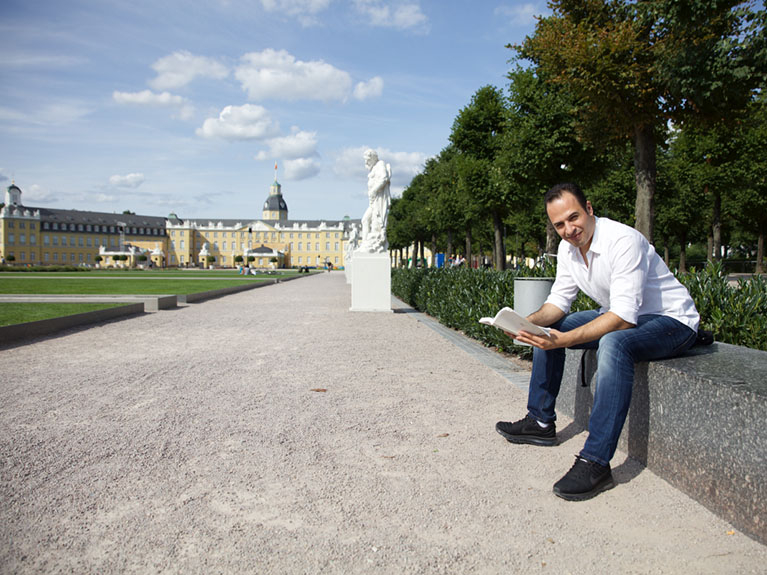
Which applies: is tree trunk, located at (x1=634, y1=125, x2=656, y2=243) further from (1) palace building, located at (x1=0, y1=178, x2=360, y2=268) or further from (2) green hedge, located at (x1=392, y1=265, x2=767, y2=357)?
(1) palace building, located at (x1=0, y1=178, x2=360, y2=268)

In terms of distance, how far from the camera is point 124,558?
2.00 m

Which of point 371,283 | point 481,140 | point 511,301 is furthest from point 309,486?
point 481,140

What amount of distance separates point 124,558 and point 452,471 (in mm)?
1556

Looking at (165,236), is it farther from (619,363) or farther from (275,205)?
(619,363)

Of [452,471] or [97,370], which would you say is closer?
[452,471]

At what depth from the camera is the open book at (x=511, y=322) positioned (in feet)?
8.63

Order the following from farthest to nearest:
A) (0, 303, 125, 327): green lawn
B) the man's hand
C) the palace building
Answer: the palace building < (0, 303, 125, 327): green lawn < the man's hand

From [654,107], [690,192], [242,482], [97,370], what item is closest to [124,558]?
[242,482]

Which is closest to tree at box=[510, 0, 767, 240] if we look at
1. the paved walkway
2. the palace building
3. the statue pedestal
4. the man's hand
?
the statue pedestal

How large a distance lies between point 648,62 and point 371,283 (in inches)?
319

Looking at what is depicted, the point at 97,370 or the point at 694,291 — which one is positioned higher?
the point at 694,291

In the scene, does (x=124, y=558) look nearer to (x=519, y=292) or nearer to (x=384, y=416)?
(x=384, y=416)

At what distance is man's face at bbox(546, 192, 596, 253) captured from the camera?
296cm

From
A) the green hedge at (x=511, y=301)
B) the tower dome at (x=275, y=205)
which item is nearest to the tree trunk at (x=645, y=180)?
the green hedge at (x=511, y=301)
